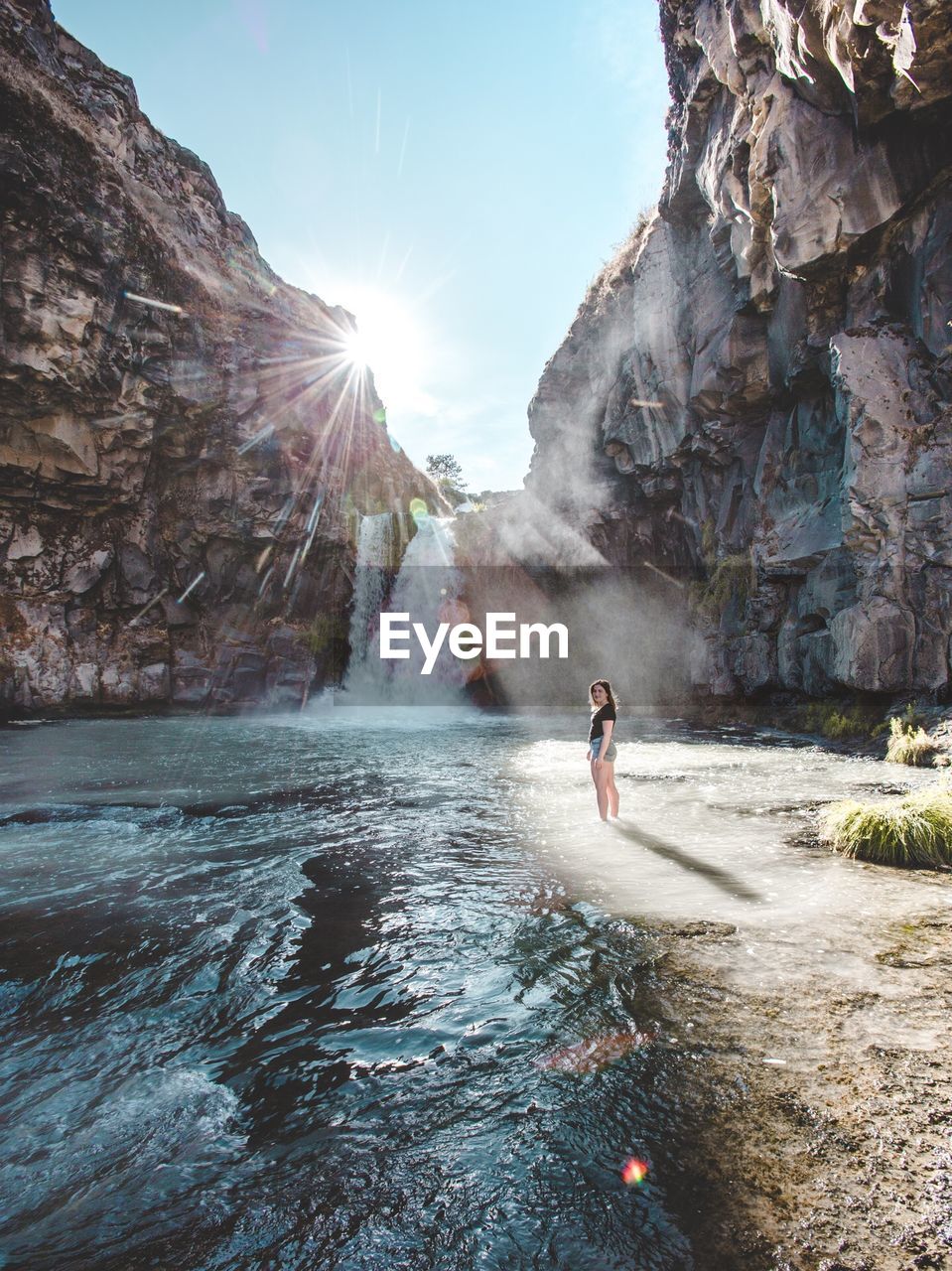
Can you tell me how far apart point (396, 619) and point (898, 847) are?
3114 cm

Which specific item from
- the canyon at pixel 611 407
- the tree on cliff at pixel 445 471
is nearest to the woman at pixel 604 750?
the canyon at pixel 611 407

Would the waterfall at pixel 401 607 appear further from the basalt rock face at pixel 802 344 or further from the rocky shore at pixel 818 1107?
the rocky shore at pixel 818 1107

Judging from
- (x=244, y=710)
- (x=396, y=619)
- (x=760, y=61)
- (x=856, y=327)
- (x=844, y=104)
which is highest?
(x=760, y=61)

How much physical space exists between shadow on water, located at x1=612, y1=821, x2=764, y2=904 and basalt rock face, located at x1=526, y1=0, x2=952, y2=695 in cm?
1122

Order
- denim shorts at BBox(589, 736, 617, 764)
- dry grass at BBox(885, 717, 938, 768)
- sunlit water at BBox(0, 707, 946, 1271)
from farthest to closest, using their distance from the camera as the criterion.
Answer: dry grass at BBox(885, 717, 938, 768) → denim shorts at BBox(589, 736, 617, 764) → sunlit water at BBox(0, 707, 946, 1271)

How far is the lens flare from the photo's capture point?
2.41 meters

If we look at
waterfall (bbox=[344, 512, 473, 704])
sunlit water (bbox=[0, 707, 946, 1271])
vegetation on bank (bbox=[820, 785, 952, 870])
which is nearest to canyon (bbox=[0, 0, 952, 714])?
waterfall (bbox=[344, 512, 473, 704])

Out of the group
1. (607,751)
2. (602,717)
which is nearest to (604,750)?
(607,751)

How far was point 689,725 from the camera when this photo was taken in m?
23.2

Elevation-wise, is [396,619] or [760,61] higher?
[760,61]

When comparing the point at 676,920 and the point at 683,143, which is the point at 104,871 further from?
the point at 683,143

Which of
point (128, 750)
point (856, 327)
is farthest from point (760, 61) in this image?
point (128, 750)

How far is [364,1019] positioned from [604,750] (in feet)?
16.7

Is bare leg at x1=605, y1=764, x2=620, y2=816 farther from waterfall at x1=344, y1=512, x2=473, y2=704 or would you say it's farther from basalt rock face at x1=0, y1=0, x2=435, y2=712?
waterfall at x1=344, y1=512, x2=473, y2=704
